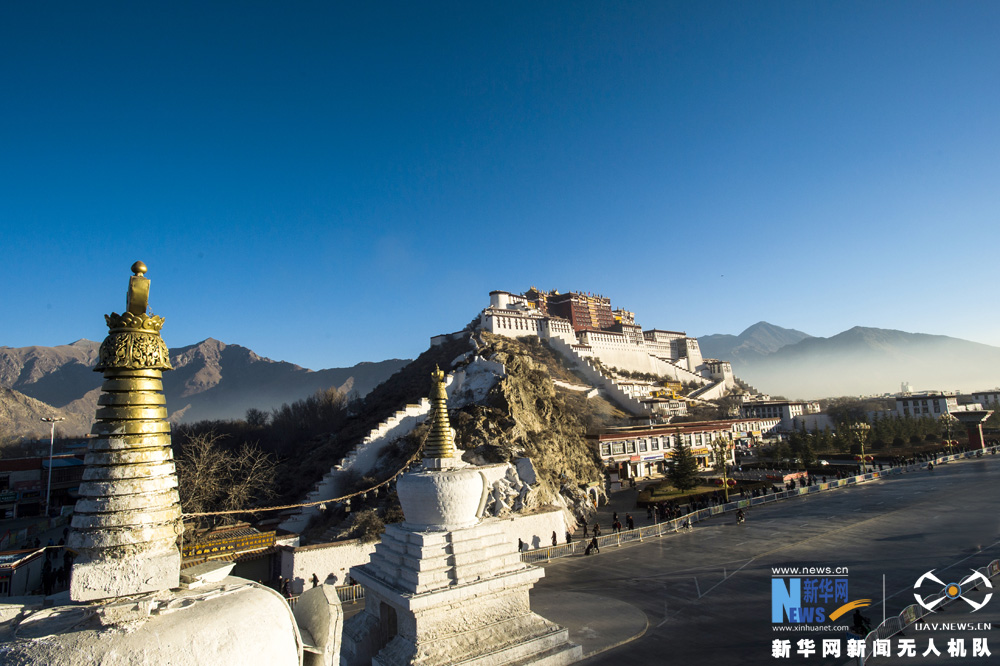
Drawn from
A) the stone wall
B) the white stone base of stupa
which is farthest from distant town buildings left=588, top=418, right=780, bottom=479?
the white stone base of stupa

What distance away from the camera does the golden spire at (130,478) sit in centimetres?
393

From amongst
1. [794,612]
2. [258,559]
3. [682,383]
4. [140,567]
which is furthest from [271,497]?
[682,383]

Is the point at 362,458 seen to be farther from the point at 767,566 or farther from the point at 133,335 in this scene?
the point at 133,335

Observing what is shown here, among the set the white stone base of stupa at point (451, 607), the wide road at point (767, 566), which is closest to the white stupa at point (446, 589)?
the white stone base of stupa at point (451, 607)

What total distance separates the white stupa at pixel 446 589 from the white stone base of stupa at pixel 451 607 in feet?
0.06

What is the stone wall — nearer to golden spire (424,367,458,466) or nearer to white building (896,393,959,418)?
golden spire (424,367,458,466)

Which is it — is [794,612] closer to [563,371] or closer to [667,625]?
[667,625]

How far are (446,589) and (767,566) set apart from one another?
38.9ft

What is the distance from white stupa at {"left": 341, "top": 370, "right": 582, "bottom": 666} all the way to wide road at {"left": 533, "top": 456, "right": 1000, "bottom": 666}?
1761mm

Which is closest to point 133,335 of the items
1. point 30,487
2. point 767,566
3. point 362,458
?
point 767,566

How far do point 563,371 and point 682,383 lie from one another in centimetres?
3429

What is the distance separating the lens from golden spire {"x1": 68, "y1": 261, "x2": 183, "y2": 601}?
393 cm

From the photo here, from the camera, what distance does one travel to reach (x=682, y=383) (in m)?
96.1

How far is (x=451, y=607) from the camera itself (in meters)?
10.7
